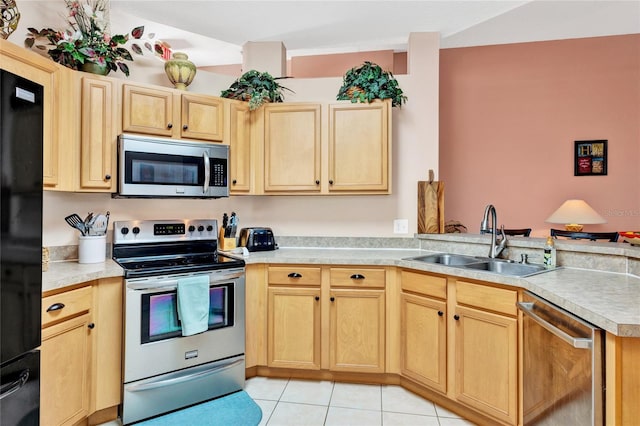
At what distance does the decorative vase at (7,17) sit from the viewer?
1883mm

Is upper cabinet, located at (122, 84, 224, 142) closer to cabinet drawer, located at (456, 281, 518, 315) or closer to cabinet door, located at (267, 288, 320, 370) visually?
cabinet door, located at (267, 288, 320, 370)

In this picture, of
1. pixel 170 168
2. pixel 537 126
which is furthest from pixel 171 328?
pixel 537 126

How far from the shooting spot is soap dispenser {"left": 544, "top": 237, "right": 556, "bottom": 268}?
2062mm

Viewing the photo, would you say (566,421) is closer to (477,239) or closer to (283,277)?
(477,239)

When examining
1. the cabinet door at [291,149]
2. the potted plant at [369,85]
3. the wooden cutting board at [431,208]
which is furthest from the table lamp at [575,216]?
the cabinet door at [291,149]

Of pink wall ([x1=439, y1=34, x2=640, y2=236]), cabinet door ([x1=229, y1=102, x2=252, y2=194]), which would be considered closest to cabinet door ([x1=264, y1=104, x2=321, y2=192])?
cabinet door ([x1=229, y1=102, x2=252, y2=194])

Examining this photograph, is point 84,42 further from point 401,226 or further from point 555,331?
point 555,331

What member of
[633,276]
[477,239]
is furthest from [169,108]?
[633,276]

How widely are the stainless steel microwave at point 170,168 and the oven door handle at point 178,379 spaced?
116 cm

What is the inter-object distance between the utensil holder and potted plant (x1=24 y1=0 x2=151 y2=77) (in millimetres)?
1076

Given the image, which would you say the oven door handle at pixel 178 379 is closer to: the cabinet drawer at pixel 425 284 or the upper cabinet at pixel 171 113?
the cabinet drawer at pixel 425 284

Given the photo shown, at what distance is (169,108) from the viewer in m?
2.45

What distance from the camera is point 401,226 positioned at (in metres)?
3.03

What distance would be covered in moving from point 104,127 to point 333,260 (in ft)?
5.62
